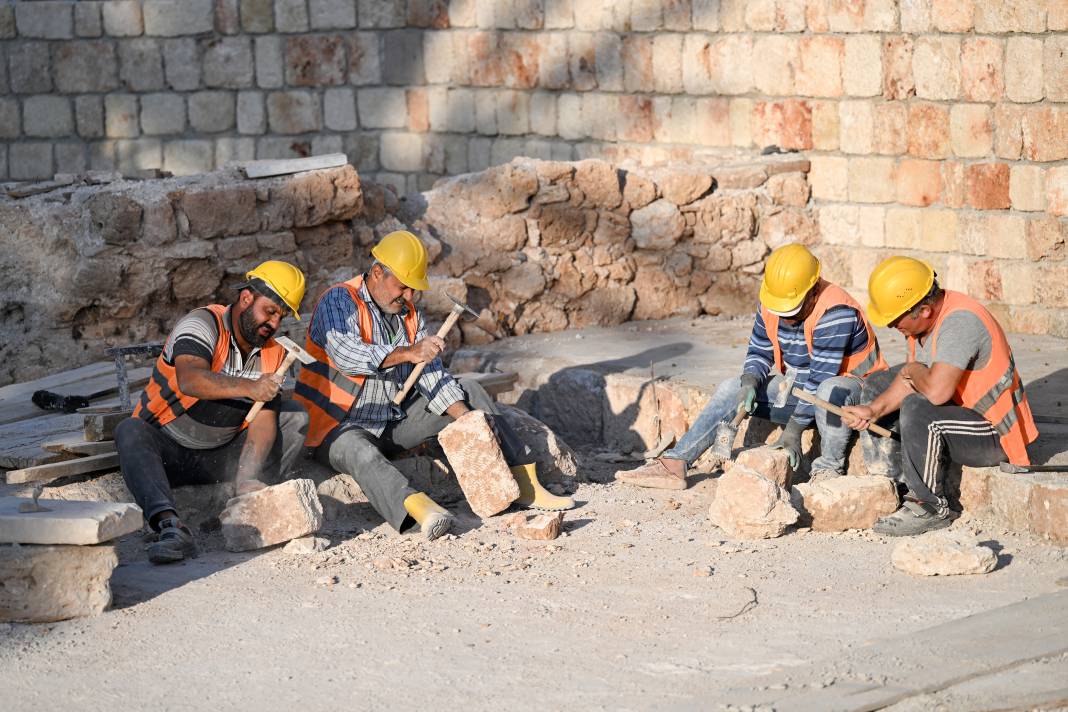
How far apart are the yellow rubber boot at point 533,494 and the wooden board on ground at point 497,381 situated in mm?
1504

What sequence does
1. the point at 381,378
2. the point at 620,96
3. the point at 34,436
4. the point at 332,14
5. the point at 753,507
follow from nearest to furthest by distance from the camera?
the point at 753,507 < the point at 381,378 < the point at 34,436 < the point at 620,96 < the point at 332,14

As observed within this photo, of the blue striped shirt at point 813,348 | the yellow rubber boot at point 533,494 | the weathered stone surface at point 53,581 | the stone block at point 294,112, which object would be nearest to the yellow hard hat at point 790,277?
the blue striped shirt at point 813,348

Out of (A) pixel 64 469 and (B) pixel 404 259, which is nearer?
(A) pixel 64 469

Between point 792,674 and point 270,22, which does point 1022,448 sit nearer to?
point 792,674

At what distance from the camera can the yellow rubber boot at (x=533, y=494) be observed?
6.52 meters

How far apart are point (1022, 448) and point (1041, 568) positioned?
A: 0.67m

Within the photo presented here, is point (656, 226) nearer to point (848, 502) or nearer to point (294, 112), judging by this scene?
point (848, 502)

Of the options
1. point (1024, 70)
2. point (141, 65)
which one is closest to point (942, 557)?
point (1024, 70)

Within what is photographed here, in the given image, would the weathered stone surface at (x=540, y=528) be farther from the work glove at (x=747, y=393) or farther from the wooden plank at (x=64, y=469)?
the wooden plank at (x=64, y=469)

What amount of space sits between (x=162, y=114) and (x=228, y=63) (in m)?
0.86

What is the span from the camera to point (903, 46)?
915cm

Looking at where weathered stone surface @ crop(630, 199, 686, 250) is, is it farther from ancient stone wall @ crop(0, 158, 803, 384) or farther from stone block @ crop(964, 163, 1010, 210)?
stone block @ crop(964, 163, 1010, 210)

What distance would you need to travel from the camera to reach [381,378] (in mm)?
6586

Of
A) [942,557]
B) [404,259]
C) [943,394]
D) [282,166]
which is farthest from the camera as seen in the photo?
[282,166]
